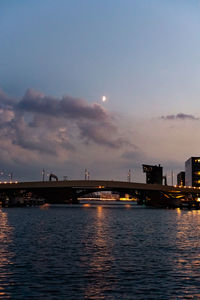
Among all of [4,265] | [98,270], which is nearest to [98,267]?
[98,270]

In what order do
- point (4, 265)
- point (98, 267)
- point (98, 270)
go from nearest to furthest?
point (98, 270) → point (98, 267) → point (4, 265)

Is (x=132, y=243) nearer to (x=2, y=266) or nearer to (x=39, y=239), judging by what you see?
(x=39, y=239)

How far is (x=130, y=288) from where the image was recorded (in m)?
28.8

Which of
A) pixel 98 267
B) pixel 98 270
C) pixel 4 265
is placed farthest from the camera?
pixel 4 265

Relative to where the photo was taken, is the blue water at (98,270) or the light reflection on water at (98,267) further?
the light reflection on water at (98,267)

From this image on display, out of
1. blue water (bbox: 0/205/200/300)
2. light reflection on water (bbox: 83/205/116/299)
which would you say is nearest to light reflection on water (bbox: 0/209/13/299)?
blue water (bbox: 0/205/200/300)

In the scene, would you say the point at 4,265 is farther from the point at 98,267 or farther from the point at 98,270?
the point at 98,270

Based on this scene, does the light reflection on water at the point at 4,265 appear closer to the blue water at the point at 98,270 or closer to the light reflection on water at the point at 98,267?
the blue water at the point at 98,270

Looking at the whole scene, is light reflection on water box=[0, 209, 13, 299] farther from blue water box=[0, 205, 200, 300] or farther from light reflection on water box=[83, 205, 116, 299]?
light reflection on water box=[83, 205, 116, 299]

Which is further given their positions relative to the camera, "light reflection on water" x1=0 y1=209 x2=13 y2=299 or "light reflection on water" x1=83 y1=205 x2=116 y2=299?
"light reflection on water" x1=83 y1=205 x2=116 y2=299

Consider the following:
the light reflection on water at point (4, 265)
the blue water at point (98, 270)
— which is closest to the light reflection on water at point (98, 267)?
the blue water at point (98, 270)

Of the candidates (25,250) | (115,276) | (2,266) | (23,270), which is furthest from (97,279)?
(25,250)

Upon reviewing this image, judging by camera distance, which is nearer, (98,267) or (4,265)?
(98,267)

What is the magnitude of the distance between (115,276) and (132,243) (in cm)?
2347
